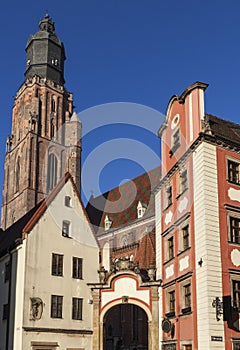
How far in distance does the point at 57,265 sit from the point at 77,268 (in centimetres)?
192

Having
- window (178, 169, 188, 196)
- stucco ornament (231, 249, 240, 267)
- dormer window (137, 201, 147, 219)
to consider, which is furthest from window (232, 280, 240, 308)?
dormer window (137, 201, 147, 219)

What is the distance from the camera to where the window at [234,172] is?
3016cm

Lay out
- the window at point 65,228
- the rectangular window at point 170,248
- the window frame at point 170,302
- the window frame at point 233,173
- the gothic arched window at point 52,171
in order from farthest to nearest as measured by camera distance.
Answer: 1. the gothic arched window at point 52,171
2. the window at point 65,228
3. the rectangular window at point 170,248
4. the window frame at point 170,302
5. the window frame at point 233,173

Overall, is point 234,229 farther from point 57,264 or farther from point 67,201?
point 67,201

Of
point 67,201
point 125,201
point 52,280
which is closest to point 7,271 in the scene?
point 52,280

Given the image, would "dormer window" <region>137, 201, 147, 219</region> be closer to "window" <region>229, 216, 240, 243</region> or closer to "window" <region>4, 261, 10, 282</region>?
"window" <region>4, 261, 10, 282</region>

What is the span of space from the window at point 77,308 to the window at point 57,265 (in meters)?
2.31

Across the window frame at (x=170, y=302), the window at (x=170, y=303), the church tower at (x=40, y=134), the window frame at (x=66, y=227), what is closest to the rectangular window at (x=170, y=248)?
the window frame at (x=170, y=302)

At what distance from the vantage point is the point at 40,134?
9194 centimetres

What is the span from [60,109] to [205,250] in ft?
243

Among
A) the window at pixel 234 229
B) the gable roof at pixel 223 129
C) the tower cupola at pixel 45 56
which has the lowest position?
the window at pixel 234 229

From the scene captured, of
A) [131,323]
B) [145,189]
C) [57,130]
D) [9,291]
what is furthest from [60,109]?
[9,291]

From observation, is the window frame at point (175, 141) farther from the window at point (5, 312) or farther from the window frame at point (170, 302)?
the window at point (5, 312)

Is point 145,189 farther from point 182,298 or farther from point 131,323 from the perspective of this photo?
point 182,298
